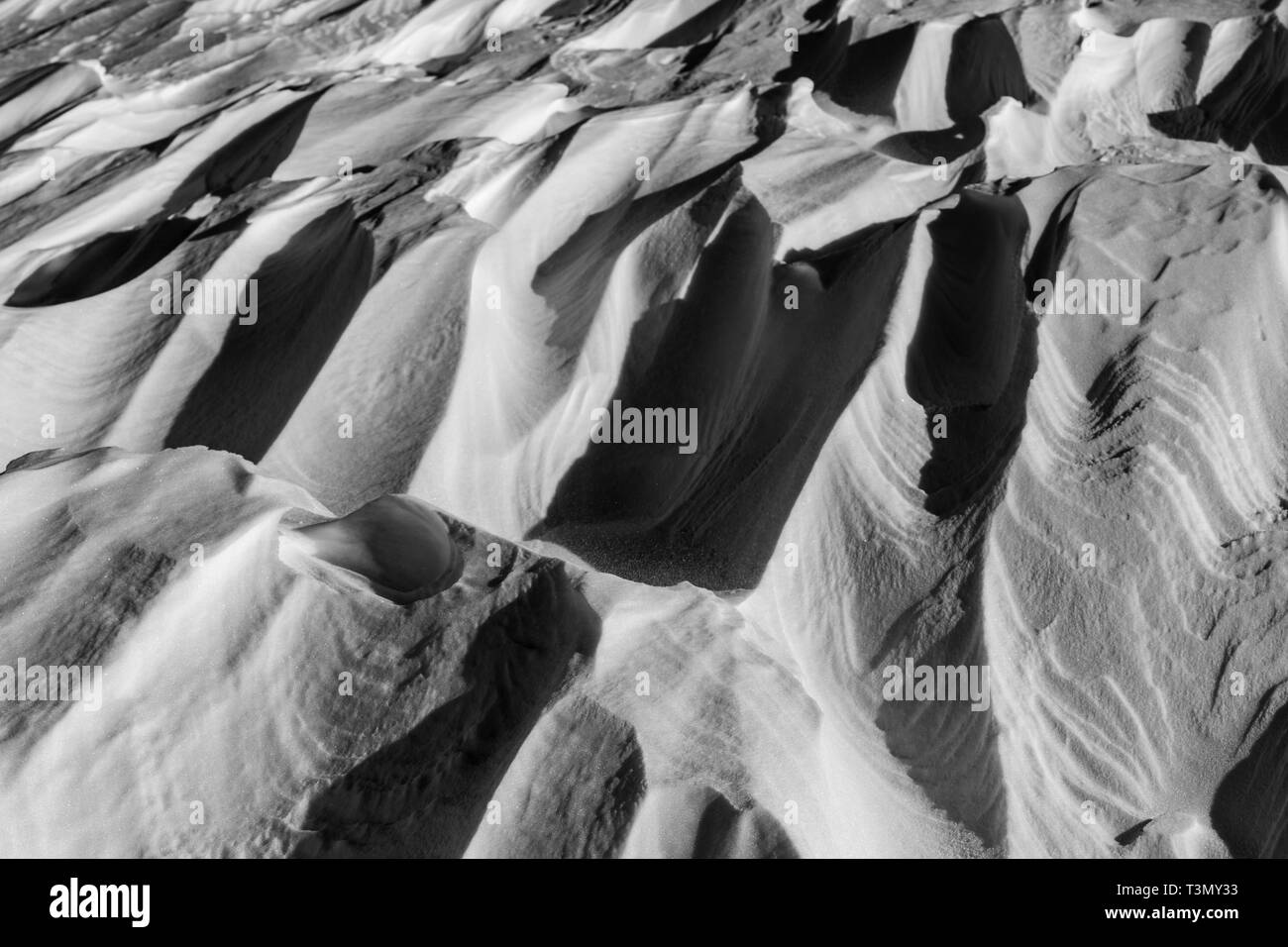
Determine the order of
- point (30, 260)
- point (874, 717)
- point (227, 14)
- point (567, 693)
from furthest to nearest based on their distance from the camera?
point (227, 14) < point (30, 260) < point (874, 717) < point (567, 693)

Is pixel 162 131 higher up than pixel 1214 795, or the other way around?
pixel 162 131

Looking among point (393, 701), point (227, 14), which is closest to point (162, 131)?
point (227, 14)

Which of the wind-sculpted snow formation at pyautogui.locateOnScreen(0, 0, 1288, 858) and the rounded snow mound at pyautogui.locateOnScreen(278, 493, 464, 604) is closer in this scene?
the wind-sculpted snow formation at pyautogui.locateOnScreen(0, 0, 1288, 858)

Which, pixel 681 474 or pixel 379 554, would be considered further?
pixel 681 474

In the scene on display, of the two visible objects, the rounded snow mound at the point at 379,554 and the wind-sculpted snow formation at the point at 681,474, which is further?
the rounded snow mound at the point at 379,554

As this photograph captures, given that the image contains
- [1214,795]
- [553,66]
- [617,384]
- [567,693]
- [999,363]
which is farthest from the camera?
[553,66]

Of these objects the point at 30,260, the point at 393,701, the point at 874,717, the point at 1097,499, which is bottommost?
the point at 874,717

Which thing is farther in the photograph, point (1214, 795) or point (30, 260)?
point (30, 260)

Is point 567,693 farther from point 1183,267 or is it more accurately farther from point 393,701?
point 1183,267
